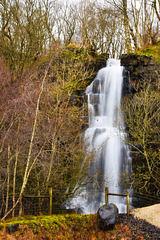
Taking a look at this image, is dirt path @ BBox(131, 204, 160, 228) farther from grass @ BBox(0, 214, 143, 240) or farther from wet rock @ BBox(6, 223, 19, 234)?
wet rock @ BBox(6, 223, 19, 234)

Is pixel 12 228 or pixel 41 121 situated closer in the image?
pixel 12 228

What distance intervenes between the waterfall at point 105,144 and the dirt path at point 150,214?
2182mm

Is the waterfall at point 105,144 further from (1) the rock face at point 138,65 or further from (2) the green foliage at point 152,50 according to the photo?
(2) the green foliage at point 152,50

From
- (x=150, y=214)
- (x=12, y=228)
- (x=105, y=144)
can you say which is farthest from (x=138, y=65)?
(x=12, y=228)

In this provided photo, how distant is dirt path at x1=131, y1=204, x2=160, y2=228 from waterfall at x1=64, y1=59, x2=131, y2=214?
7.16ft

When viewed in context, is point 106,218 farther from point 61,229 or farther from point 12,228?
point 12,228

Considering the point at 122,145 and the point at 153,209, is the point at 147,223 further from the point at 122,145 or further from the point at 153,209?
the point at 122,145

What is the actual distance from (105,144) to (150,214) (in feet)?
20.9

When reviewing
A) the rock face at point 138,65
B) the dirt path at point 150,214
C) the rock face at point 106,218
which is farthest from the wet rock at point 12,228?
the rock face at point 138,65

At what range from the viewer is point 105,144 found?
50.4ft

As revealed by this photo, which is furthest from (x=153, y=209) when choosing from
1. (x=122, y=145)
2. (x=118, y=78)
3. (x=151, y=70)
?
(x=118, y=78)

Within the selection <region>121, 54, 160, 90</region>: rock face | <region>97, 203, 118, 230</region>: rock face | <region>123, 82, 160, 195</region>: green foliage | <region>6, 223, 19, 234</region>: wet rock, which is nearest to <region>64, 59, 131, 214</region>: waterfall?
<region>123, 82, 160, 195</region>: green foliage

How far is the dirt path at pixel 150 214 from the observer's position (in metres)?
9.08

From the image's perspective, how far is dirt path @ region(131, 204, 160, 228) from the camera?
29.8ft
